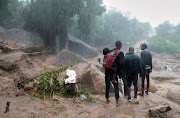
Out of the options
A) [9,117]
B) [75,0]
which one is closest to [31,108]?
[9,117]

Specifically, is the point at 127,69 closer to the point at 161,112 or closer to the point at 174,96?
the point at 161,112

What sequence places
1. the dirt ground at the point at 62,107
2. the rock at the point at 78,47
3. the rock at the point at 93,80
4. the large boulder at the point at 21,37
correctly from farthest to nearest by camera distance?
1. the rock at the point at 78,47
2. the large boulder at the point at 21,37
3. the rock at the point at 93,80
4. the dirt ground at the point at 62,107

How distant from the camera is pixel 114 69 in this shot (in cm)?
358

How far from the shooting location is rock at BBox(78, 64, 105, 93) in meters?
4.76

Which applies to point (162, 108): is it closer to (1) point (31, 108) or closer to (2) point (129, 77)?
(2) point (129, 77)

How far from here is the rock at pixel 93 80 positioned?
4.76m

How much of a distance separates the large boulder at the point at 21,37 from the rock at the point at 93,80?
7000 mm

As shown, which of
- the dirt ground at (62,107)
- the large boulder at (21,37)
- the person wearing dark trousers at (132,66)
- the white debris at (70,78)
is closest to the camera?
the dirt ground at (62,107)

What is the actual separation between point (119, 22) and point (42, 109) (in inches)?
1066

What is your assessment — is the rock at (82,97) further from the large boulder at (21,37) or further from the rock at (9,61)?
the large boulder at (21,37)

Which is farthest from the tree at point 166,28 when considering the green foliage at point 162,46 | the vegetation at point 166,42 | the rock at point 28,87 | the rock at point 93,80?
the rock at point 28,87

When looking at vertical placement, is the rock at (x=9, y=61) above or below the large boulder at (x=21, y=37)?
below

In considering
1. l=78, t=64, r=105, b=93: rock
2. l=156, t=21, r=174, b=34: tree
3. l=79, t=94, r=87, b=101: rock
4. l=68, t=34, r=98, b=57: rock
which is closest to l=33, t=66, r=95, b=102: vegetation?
l=79, t=94, r=87, b=101: rock

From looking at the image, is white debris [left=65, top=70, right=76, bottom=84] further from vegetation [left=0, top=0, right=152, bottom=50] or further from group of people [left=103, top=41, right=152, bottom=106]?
vegetation [left=0, top=0, right=152, bottom=50]
